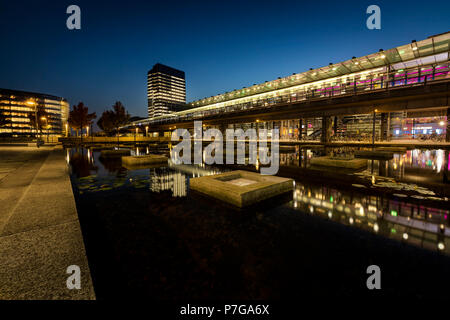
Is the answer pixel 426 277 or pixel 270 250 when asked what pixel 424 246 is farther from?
pixel 270 250

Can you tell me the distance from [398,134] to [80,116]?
A: 82.7m

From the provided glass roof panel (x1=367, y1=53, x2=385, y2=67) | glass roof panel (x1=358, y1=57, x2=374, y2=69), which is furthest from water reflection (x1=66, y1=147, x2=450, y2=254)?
glass roof panel (x1=358, y1=57, x2=374, y2=69)

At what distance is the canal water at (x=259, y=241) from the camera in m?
2.93

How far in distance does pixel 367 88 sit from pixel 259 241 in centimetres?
2624

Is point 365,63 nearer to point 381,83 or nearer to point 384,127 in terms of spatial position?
point 384,127

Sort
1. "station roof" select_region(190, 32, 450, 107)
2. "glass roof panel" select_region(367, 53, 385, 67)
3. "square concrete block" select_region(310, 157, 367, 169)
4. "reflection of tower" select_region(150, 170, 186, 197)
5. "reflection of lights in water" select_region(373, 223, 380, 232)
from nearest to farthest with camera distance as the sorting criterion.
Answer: "reflection of lights in water" select_region(373, 223, 380, 232) → "reflection of tower" select_region(150, 170, 186, 197) → "square concrete block" select_region(310, 157, 367, 169) → "station roof" select_region(190, 32, 450, 107) → "glass roof panel" select_region(367, 53, 385, 67)

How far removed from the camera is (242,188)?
21.2 feet

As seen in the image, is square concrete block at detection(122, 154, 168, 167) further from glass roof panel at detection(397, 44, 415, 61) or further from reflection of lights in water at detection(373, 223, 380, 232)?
glass roof panel at detection(397, 44, 415, 61)

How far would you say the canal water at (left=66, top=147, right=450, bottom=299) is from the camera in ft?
9.62

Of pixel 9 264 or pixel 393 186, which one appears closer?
pixel 9 264

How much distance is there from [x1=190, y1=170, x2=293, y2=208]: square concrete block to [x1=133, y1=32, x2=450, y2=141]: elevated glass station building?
1792 centimetres

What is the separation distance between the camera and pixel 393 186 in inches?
332

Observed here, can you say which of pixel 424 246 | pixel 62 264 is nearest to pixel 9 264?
pixel 62 264

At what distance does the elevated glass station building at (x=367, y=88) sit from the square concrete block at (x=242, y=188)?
58.8 feet
